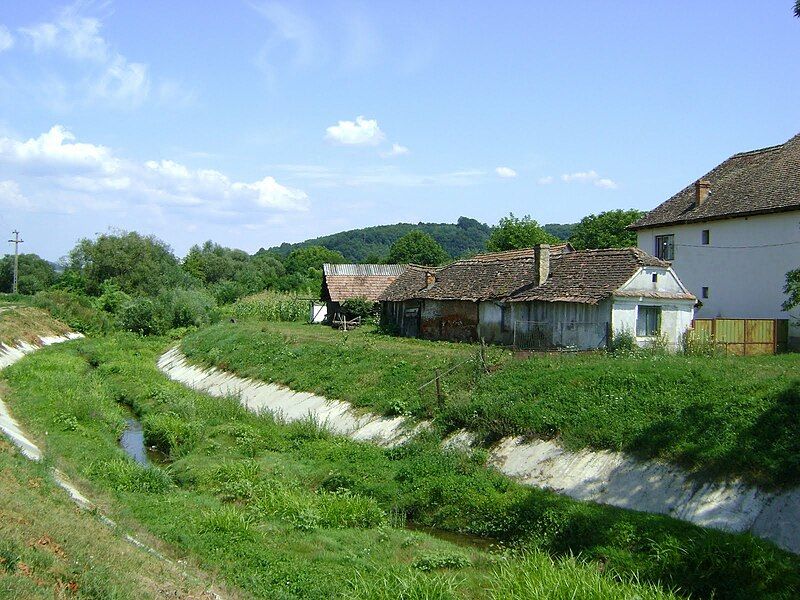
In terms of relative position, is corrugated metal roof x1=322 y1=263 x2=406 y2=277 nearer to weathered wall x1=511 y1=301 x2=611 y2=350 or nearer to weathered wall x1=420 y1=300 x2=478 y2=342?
weathered wall x1=420 y1=300 x2=478 y2=342

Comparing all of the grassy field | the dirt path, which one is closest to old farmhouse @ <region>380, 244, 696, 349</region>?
the dirt path

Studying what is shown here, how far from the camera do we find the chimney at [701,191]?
127 feet

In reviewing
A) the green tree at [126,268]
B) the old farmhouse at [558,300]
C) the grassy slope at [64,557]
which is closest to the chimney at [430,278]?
the old farmhouse at [558,300]

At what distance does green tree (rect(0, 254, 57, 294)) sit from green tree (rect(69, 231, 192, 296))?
29570mm

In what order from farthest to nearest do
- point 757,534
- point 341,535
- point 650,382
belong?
1. point 650,382
2. point 341,535
3. point 757,534

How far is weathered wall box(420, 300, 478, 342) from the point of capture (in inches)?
1395

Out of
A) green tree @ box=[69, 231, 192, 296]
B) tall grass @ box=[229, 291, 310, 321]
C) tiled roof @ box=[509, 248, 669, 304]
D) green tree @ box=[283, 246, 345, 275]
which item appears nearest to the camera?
tiled roof @ box=[509, 248, 669, 304]

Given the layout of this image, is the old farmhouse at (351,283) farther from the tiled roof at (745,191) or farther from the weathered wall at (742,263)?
the weathered wall at (742,263)

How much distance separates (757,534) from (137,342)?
47.3 metres

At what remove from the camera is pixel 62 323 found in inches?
2463

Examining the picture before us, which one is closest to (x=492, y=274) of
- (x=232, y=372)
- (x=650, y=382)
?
(x=232, y=372)

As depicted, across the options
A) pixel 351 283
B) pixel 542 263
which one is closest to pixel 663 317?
pixel 542 263

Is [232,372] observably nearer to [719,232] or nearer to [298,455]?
[298,455]

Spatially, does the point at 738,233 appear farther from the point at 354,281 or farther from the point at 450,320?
the point at 354,281
